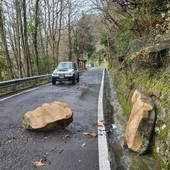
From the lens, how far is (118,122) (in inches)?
287

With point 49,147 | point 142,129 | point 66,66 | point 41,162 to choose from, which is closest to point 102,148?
point 142,129

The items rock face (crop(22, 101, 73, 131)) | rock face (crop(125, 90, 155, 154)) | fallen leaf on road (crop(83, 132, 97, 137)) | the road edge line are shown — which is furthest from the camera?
rock face (crop(22, 101, 73, 131))

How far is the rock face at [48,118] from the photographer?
6129 millimetres

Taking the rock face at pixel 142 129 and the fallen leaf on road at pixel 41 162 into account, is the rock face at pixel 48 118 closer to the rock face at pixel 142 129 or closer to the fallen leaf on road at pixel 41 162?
the fallen leaf on road at pixel 41 162

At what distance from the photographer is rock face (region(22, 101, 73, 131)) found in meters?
6.13

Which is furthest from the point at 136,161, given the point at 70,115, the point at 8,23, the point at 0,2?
the point at 8,23

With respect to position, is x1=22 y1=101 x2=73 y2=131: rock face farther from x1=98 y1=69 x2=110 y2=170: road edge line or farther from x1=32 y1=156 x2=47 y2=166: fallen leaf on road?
x1=32 y1=156 x2=47 y2=166: fallen leaf on road

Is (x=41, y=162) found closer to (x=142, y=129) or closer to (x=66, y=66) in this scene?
(x=142, y=129)

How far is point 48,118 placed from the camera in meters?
6.25

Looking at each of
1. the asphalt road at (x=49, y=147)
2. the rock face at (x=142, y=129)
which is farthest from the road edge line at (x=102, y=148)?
the rock face at (x=142, y=129)

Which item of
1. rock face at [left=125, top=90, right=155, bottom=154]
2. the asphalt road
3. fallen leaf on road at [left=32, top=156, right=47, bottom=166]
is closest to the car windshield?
the asphalt road

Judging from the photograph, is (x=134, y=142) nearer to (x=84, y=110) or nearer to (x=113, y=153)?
(x=113, y=153)

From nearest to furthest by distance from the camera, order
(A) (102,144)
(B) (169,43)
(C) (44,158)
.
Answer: (C) (44,158), (A) (102,144), (B) (169,43)

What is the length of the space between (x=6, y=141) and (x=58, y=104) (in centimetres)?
187
